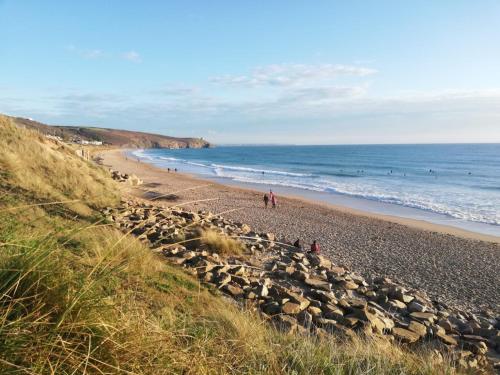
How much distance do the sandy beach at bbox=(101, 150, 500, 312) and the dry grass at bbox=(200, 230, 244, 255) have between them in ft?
5.14

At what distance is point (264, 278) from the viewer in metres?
8.24

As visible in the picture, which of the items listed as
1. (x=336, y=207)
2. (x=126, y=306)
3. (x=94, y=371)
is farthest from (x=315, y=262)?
(x=336, y=207)

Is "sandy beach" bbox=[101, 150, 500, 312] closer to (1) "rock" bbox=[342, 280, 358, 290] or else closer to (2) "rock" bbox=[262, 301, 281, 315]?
(2) "rock" bbox=[262, 301, 281, 315]

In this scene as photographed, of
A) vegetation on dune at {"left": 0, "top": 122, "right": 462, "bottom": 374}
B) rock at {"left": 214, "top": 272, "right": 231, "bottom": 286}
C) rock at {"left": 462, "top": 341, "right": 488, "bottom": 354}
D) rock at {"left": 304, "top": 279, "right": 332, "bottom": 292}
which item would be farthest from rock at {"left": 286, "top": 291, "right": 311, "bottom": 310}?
vegetation on dune at {"left": 0, "top": 122, "right": 462, "bottom": 374}

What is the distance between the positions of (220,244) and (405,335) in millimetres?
5093

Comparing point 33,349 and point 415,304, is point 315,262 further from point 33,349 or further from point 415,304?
point 33,349

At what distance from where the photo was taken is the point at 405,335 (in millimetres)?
6574

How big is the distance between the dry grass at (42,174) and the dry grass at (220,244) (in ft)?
9.71

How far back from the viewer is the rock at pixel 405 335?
6.43 meters

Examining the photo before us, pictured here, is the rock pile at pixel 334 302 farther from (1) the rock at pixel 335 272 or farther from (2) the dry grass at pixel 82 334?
(2) the dry grass at pixel 82 334

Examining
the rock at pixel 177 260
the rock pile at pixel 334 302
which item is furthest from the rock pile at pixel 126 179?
the rock at pixel 177 260

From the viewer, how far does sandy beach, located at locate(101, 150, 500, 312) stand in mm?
11266

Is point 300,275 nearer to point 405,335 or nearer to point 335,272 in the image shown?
point 335,272

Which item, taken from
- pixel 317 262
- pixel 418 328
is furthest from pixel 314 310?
pixel 317 262
